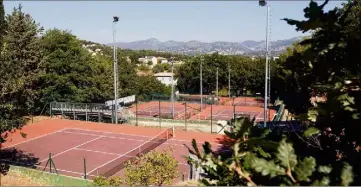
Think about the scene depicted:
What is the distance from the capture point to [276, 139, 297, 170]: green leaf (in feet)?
7.83

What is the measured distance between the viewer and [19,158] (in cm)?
1880

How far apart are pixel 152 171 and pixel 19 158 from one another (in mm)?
10463

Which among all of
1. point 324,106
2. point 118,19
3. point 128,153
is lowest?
point 128,153

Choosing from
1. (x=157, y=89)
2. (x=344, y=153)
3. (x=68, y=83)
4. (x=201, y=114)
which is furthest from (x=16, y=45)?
(x=344, y=153)

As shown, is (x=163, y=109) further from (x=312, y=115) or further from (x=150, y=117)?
(x=312, y=115)

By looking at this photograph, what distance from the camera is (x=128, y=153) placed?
824 inches

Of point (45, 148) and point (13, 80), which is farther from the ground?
point (13, 80)

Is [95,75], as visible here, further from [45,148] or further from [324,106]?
[324,106]

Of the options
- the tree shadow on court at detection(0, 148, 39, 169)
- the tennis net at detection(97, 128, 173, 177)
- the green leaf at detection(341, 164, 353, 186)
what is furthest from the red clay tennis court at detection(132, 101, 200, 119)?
the green leaf at detection(341, 164, 353, 186)

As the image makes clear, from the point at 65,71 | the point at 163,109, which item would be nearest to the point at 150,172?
the point at 65,71

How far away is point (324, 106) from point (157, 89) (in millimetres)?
46846

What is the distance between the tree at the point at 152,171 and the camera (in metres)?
11.1

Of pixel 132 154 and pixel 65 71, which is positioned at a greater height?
pixel 65 71

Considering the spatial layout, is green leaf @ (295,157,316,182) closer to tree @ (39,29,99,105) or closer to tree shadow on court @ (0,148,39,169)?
tree shadow on court @ (0,148,39,169)
